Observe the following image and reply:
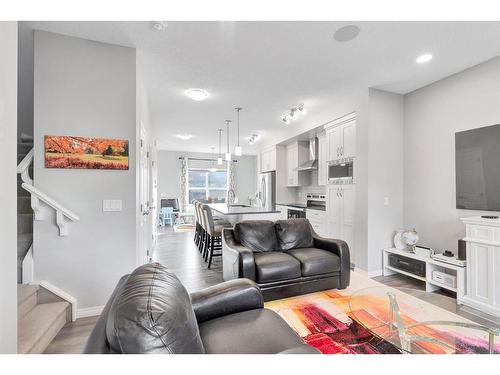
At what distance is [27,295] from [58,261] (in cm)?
33

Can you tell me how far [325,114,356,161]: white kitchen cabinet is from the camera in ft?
12.5

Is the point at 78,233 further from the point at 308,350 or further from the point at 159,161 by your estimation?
the point at 159,161

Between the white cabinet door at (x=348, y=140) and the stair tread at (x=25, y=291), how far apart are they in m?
4.33

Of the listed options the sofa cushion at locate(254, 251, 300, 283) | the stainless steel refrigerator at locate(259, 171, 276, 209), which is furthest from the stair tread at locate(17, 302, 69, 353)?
the stainless steel refrigerator at locate(259, 171, 276, 209)

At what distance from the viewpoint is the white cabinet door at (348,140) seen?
12.3 feet

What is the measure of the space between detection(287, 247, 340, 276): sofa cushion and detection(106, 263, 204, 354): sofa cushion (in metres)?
1.98

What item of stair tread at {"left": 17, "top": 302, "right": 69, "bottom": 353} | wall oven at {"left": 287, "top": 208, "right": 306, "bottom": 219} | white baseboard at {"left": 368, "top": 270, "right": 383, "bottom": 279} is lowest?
white baseboard at {"left": 368, "top": 270, "right": 383, "bottom": 279}

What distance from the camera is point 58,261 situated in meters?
2.28

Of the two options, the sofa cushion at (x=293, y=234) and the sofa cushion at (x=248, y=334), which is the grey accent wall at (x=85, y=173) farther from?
the sofa cushion at (x=293, y=234)

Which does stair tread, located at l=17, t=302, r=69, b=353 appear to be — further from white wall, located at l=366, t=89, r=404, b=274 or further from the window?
the window

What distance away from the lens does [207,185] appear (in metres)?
9.29

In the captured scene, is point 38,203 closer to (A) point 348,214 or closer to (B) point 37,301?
(B) point 37,301

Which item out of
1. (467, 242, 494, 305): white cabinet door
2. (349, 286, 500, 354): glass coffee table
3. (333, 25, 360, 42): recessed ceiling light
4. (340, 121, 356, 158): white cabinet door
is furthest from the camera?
(340, 121, 356, 158): white cabinet door
